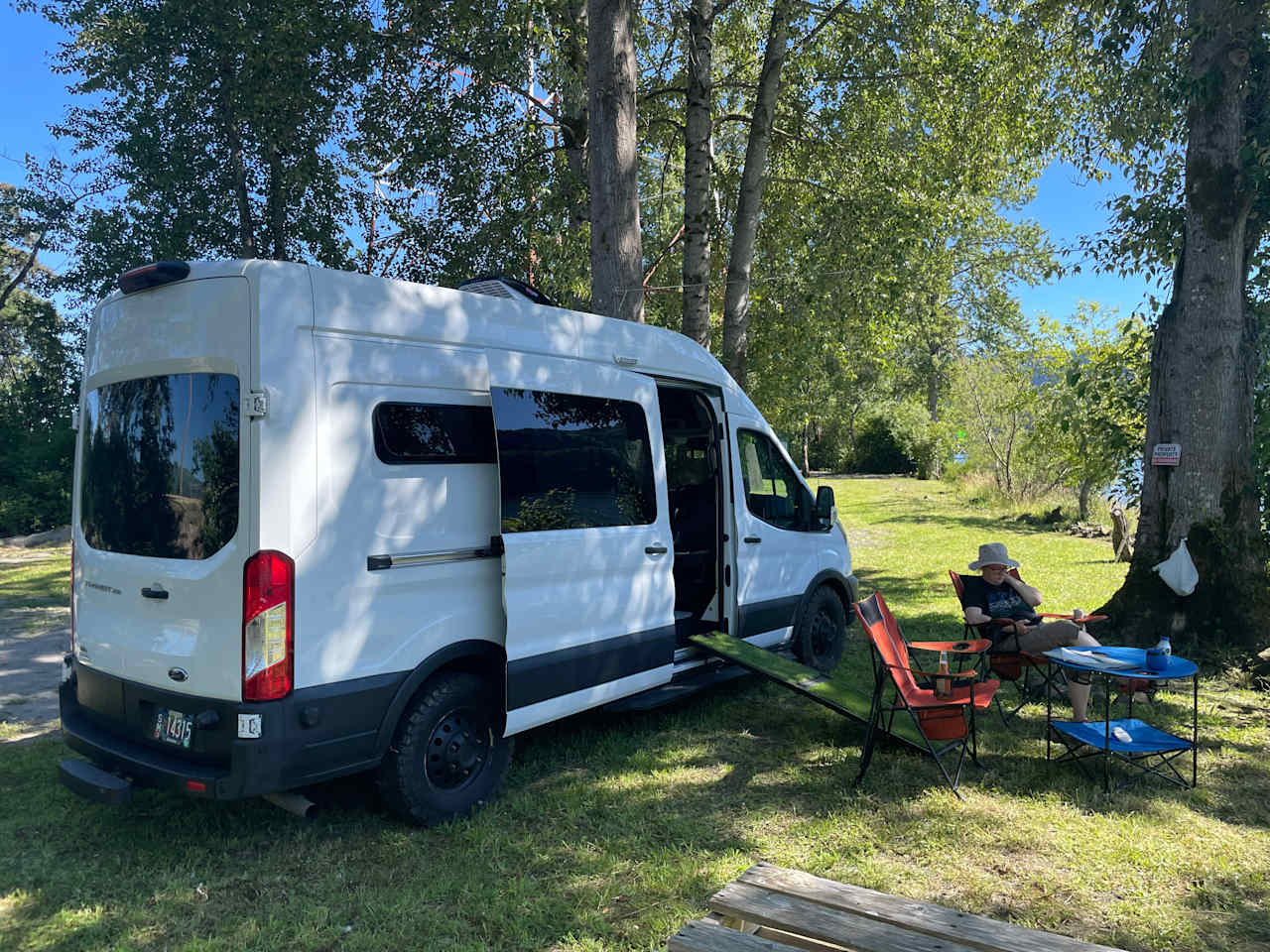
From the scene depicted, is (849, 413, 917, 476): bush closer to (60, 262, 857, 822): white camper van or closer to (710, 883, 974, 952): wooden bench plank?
(60, 262, 857, 822): white camper van

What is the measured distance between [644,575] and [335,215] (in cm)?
1029

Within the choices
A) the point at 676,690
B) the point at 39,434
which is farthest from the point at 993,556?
the point at 39,434

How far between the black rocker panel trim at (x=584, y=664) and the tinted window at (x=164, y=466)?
160 cm

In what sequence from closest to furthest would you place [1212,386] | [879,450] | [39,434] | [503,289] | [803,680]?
[503,289] < [803,680] < [1212,386] < [39,434] < [879,450]

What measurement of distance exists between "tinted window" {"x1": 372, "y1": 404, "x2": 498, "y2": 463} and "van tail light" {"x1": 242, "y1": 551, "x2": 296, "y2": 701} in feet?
2.35

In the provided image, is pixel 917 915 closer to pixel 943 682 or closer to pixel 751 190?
pixel 943 682

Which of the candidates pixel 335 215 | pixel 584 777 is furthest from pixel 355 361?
pixel 335 215

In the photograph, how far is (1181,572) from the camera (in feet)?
22.5

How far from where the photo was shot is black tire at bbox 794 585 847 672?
22.6 ft

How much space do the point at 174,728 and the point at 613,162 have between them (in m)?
6.03

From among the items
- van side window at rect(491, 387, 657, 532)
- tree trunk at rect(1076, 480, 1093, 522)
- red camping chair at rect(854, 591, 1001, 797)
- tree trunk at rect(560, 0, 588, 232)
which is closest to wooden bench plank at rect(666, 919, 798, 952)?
van side window at rect(491, 387, 657, 532)

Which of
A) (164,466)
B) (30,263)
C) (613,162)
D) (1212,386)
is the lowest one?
(164,466)

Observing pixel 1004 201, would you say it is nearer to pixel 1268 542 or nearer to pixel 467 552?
pixel 1268 542

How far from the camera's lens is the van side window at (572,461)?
14.3 feet
